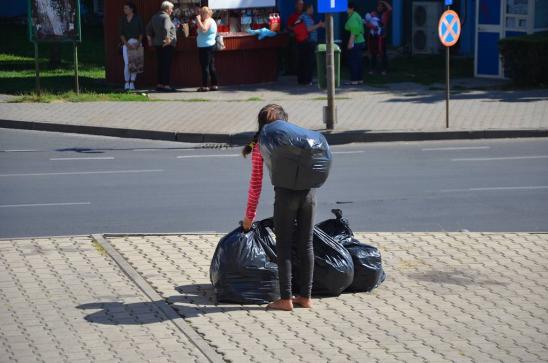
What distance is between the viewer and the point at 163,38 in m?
24.0

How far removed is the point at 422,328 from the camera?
8.72 m

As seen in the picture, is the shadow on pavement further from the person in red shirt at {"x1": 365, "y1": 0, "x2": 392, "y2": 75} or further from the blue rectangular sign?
the blue rectangular sign

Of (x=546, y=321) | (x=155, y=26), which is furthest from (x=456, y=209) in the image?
(x=155, y=26)

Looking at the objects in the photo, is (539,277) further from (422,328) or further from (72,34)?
(72,34)

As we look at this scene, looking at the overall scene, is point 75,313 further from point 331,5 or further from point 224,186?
point 331,5

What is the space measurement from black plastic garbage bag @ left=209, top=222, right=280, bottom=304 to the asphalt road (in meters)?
3.15

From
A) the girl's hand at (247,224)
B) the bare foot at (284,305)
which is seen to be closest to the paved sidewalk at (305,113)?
the girl's hand at (247,224)

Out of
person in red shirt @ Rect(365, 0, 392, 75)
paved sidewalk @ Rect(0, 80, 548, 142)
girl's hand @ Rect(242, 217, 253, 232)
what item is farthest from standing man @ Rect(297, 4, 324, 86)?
girl's hand @ Rect(242, 217, 253, 232)

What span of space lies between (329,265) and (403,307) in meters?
0.69

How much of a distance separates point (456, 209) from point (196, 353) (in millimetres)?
6096

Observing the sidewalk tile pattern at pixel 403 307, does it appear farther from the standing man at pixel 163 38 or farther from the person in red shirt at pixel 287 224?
the standing man at pixel 163 38

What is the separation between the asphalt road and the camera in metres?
12.9

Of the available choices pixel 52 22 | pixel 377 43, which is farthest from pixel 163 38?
pixel 377 43

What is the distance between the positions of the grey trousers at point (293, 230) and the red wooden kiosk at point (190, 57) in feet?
52.6
